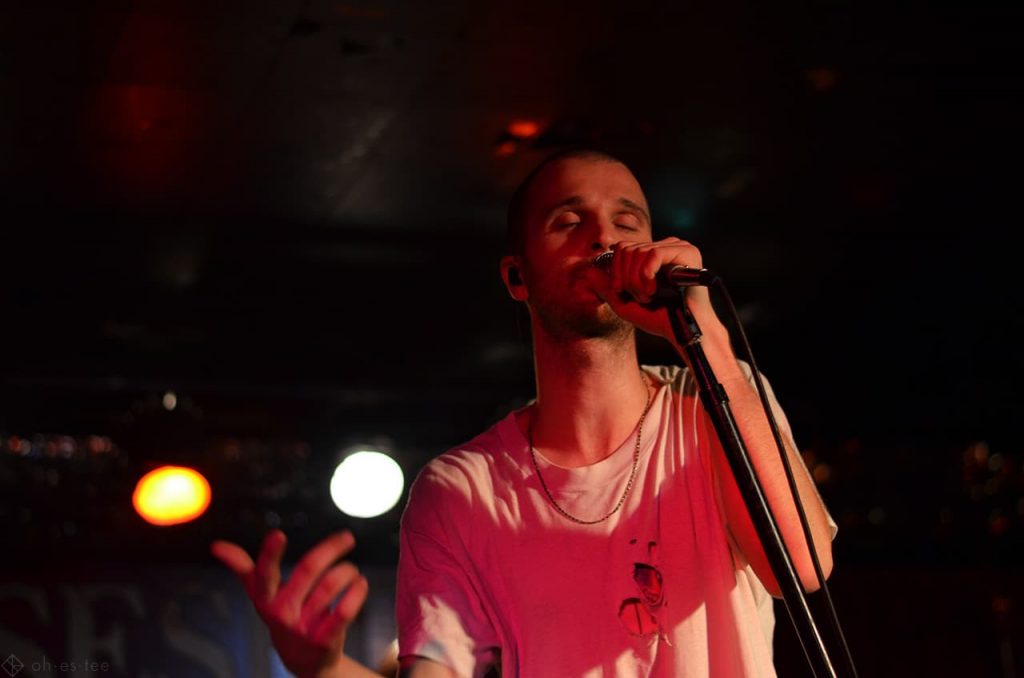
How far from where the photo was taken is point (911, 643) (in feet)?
25.6

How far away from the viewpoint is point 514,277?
2654 mm

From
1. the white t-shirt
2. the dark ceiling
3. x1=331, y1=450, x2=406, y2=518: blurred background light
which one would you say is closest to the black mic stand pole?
the white t-shirt

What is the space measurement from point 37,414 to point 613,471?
6030 mm

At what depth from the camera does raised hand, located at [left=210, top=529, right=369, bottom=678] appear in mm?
1773

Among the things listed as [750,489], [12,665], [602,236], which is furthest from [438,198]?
[750,489]

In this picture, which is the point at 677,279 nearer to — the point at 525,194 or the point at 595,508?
the point at 595,508

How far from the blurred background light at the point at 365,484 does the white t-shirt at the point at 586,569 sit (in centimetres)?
509

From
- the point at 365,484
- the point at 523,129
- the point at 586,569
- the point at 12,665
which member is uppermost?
the point at 523,129

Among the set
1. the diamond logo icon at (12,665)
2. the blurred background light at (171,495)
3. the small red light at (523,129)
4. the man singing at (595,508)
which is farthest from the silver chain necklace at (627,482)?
the blurred background light at (171,495)

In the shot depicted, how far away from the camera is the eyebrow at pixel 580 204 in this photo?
2471mm

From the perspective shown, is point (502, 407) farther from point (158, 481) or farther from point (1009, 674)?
point (1009, 674)

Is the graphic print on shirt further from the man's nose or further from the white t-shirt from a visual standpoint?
the man's nose

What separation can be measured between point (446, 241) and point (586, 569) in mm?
4475

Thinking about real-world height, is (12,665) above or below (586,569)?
above
